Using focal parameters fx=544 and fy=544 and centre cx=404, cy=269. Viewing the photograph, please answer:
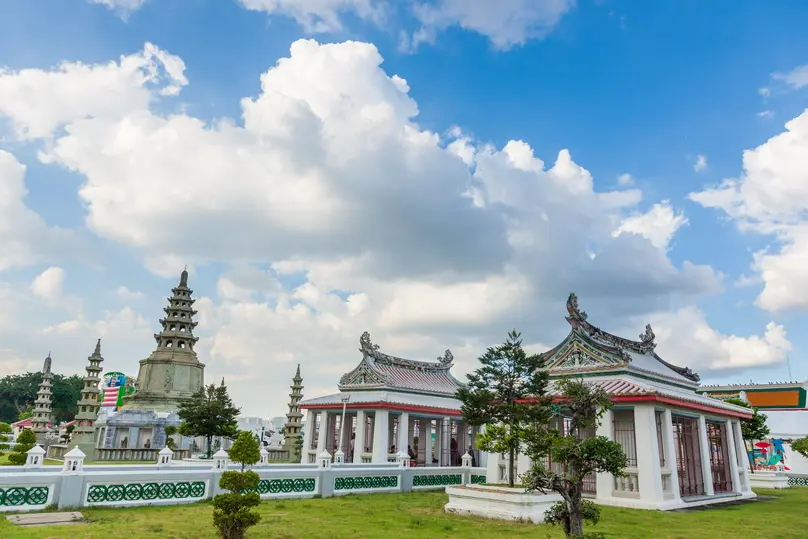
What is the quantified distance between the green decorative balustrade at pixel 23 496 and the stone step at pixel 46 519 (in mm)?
599

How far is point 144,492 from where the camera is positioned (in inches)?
650

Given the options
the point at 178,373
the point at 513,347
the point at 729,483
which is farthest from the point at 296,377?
the point at 729,483

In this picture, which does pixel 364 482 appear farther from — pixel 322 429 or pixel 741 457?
pixel 741 457

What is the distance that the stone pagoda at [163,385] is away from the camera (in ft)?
150

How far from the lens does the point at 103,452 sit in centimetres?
3619

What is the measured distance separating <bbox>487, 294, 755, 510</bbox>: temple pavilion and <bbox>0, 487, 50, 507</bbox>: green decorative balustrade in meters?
17.2

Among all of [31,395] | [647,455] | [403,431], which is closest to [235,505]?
[647,455]

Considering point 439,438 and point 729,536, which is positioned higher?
point 439,438

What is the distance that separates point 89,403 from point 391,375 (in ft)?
73.8

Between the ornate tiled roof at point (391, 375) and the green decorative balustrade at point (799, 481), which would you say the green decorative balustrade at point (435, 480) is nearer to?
the ornate tiled roof at point (391, 375)

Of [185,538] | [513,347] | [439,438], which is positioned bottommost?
[185,538]

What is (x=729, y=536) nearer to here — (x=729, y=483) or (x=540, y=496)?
(x=540, y=496)

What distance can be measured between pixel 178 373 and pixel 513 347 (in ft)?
146

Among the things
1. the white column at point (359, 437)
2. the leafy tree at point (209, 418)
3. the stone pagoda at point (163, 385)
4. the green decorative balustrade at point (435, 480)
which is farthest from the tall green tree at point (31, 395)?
the green decorative balustrade at point (435, 480)
